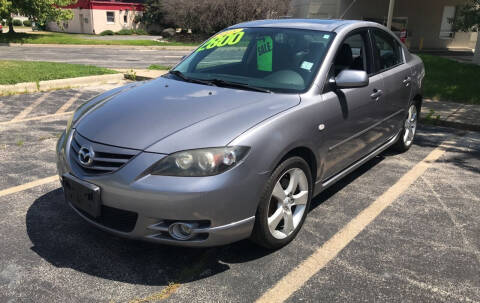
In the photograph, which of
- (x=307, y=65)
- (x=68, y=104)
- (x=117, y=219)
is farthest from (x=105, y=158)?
(x=68, y=104)

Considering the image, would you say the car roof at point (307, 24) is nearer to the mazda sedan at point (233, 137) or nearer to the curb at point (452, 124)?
the mazda sedan at point (233, 137)

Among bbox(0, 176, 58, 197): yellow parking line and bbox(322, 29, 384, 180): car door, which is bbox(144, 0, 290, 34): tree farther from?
bbox(0, 176, 58, 197): yellow parking line

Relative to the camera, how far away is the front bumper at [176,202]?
8.99 feet

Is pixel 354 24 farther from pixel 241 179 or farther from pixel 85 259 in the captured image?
pixel 85 259

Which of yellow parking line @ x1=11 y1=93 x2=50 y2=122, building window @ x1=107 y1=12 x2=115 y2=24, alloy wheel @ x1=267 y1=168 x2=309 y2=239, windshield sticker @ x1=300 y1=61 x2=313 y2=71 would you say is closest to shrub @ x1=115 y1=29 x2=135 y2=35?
building window @ x1=107 y1=12 x2=115 y2=24

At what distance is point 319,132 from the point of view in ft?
11.7

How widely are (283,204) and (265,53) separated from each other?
5.16 feet

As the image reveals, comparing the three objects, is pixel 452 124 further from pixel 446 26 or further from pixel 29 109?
pixel 446 26

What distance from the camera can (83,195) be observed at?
3.01 metres

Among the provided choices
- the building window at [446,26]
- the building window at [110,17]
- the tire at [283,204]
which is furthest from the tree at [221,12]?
the tire at [283,204]

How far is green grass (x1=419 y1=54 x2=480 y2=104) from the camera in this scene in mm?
9451

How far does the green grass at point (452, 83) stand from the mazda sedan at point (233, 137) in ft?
18.4

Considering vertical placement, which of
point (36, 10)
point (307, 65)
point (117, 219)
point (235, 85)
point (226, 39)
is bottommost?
point (117, 219)

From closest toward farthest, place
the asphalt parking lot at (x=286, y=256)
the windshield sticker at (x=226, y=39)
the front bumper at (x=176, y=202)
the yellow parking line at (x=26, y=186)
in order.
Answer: the front bumper at (x=176, y=202) → the asphalt parking lot at (x=286, y=256) → the yellow parking line at (x=26, y=186) → the windshield sticker at (x=226, y=39)
